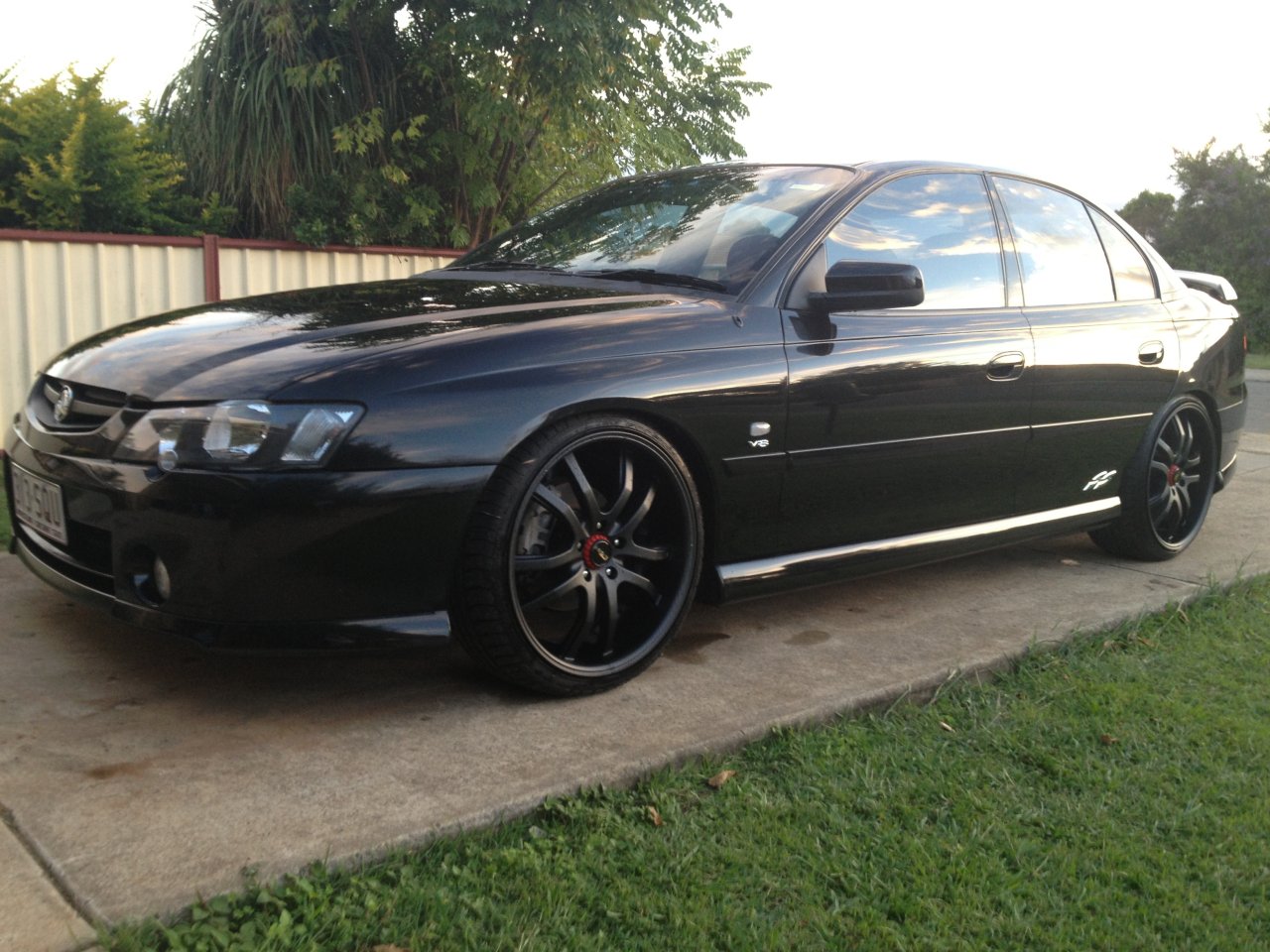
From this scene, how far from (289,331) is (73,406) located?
0.57 m

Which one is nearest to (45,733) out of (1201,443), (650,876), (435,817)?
(435,817)

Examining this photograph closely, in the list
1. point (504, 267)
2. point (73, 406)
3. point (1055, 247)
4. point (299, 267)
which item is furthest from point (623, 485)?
point (299, 267)

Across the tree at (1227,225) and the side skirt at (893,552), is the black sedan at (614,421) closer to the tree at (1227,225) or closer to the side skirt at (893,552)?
the side skirt at (893,552)

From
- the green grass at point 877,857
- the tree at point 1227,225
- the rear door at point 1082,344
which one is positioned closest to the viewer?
the green grass at point 877,857

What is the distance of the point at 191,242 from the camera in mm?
7754

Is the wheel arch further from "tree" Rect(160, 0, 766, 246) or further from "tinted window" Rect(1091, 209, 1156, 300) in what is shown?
"tree" Rect(160, 0, 766, 246)

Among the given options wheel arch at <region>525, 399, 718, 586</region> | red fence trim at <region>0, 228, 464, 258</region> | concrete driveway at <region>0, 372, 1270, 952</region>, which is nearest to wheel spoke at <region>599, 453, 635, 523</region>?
wheel arch at <region>525, 399, 718, 586</region>

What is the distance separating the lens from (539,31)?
8.81 meters

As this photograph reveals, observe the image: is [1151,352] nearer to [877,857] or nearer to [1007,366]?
[1007,366]

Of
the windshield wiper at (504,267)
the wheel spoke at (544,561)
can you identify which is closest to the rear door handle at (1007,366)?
the windshield wiper at (504,267)

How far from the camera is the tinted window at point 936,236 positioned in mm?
3846

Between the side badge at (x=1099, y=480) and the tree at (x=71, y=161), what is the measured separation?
644 cm

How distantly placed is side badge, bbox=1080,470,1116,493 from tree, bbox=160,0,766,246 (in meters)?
5.27

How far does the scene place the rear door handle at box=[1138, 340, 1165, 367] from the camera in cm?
467
